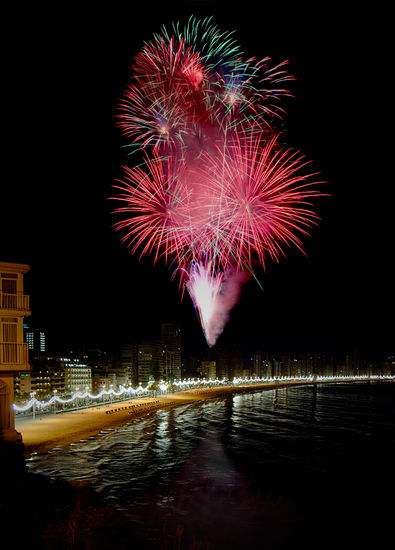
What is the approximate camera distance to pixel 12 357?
19.7 m

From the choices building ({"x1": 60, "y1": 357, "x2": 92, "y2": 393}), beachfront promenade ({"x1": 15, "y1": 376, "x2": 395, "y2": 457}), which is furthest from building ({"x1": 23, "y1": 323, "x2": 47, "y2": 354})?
beachfront promenade ({"x1": 15, "y1": 376, "x2": 395, "y2": 457})

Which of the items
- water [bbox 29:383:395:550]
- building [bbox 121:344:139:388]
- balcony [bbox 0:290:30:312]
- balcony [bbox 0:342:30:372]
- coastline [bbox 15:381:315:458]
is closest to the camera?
water [bbox 29:383:395:550]

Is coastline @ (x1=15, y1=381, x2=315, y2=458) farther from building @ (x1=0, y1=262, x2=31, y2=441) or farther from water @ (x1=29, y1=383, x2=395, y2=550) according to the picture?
building @ (x1=0, y1=262, x2=31, y2=441)

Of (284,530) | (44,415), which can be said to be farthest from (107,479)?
(44,415)

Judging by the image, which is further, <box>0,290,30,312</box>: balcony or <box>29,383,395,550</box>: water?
<box>0,290,30,312</box>: balcony

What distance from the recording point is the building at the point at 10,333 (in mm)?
19484

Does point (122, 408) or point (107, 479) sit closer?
point (107, 479)

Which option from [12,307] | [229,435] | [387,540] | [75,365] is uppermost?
[12,307]

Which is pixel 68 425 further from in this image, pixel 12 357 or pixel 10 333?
pixel 10 333

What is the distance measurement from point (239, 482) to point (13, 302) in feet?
42.5

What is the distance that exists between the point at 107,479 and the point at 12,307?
8479 millimetres

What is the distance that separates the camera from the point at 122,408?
4191 cm

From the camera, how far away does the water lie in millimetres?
14352

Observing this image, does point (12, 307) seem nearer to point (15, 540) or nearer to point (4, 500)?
point (4, 500)
